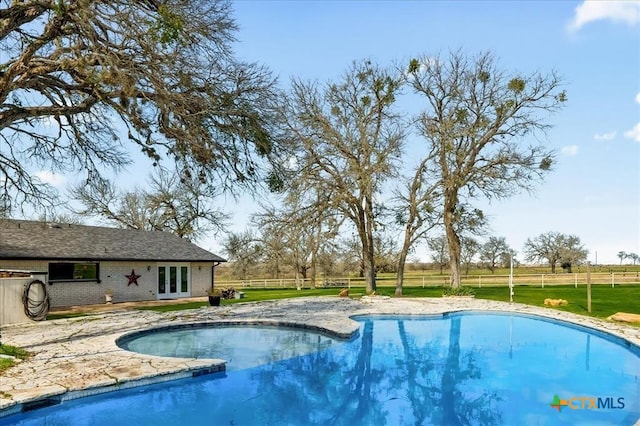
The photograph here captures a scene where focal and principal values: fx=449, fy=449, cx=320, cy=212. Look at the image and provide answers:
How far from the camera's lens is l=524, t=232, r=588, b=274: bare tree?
6097 cm

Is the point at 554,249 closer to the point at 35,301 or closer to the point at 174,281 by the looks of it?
the point at 174,281

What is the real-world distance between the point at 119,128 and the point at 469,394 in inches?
416

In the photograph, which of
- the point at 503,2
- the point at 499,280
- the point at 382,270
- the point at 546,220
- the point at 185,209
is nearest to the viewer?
the point at 503,2

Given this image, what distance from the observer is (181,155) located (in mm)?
9961

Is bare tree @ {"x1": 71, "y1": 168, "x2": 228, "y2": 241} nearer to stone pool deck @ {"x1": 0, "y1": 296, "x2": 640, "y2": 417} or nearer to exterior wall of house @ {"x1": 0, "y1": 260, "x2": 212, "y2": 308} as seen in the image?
exterior wall of house @ {"x1": 0, "y1": 260, "x2": 212, "y2": 308}

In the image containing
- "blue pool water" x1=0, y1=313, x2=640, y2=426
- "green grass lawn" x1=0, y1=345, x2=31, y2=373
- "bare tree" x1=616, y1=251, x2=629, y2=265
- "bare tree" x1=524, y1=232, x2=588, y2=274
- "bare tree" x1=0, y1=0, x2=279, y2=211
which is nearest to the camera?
"blue pool water" x1=0, y1=313, x2=640, y2=426

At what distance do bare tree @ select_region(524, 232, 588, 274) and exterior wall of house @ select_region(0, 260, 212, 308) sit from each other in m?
53.9

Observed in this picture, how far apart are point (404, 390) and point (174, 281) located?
18.5 m

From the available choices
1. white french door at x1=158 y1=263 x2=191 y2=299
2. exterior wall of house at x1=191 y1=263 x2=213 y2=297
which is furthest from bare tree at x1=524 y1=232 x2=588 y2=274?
white french door at x1=158 y1=263 x2=191 y2=299

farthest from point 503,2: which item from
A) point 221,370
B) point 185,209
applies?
point 185,209

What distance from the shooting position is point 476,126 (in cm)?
2483

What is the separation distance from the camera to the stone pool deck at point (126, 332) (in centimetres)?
774

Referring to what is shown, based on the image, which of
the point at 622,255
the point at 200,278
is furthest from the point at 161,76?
the point at 622,255

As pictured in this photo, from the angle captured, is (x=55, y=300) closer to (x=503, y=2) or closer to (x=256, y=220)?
(x=256, y=220)
